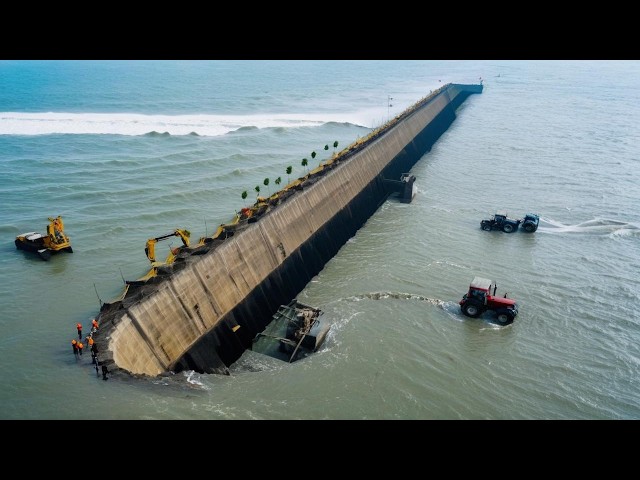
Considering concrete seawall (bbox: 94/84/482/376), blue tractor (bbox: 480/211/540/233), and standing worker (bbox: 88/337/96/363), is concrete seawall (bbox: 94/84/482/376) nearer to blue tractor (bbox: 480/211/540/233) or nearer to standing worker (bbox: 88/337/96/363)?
standing worker (bbox: 88/337/96/363)

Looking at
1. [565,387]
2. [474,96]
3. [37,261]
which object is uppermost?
[474,96]

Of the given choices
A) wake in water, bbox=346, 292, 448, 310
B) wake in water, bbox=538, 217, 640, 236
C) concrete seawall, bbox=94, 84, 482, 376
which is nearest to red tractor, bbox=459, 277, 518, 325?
wake in water, bbox=346, 292, 448, 310

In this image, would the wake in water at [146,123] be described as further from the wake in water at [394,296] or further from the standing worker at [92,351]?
the standing worker at [92,351]

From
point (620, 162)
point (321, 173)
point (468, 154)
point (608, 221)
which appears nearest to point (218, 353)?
point (321, 173)

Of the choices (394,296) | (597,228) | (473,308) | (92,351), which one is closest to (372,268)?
(394,296)

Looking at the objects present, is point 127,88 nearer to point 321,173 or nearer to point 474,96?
point 474,96

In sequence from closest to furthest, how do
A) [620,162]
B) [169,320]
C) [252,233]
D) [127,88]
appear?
[169,320], [252,233], [620,162], [127,88]
